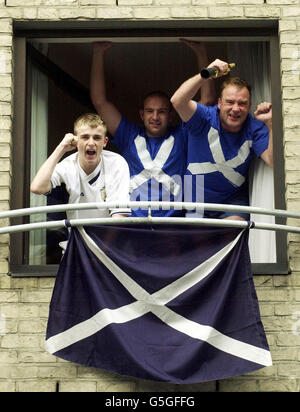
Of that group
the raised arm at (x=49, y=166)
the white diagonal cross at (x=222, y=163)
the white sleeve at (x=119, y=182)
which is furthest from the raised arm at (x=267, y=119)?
the raised arm at (x=49, y=166)

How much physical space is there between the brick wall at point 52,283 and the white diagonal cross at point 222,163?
42 centimetres

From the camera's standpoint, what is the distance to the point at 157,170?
28.9 feet

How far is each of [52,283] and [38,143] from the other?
1300mm

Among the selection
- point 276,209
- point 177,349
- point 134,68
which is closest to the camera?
point 177,349

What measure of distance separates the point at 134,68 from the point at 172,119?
610 mm

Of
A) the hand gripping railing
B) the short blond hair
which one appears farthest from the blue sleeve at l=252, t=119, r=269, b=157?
the short blond hair

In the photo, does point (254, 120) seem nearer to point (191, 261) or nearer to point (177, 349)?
point (191, 261)

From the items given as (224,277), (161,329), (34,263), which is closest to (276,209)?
(224,277)

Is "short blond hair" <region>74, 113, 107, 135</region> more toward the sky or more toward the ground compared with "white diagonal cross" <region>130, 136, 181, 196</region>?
more toward the sky

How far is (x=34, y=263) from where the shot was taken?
335 inches

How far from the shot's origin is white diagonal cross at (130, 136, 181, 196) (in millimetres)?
8781

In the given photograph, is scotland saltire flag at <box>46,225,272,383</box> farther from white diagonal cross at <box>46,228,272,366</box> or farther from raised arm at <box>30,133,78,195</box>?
raised arm at <box>30,133,78,195</box>

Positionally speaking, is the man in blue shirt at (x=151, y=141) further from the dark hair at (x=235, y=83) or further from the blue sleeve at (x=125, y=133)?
the dark hair at (x=235, y=83)

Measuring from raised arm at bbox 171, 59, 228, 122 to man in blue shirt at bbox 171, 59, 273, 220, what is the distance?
1cm
